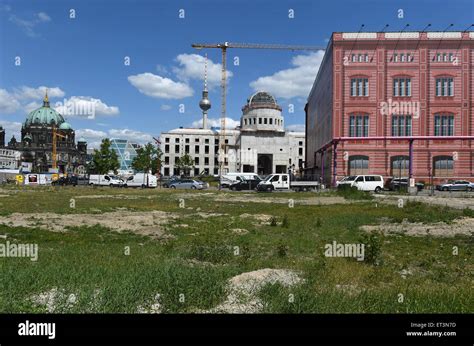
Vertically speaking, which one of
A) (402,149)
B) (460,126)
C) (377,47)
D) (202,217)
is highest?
(377,47)

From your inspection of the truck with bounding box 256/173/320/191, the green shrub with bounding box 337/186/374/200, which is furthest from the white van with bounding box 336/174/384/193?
the truck with bounding box 256/173/320/191

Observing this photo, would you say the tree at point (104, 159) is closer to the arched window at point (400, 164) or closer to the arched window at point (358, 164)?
the arched window at point (358, 164)

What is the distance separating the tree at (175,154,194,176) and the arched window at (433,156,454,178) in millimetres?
81961

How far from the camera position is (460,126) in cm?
5703

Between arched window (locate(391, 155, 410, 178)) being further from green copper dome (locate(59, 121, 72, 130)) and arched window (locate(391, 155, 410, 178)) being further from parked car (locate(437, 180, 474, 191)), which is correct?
green copper dome (locate(59, 121, 72, 130))

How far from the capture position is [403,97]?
187 feet

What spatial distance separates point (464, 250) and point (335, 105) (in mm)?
50093

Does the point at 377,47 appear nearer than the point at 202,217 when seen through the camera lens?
No

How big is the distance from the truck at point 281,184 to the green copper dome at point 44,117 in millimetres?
144636

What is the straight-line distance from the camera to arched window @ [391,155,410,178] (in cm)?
5625

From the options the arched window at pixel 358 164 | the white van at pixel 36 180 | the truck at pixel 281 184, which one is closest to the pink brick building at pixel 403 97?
the arched window at pixel 358 164

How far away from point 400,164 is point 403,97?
1093cm
